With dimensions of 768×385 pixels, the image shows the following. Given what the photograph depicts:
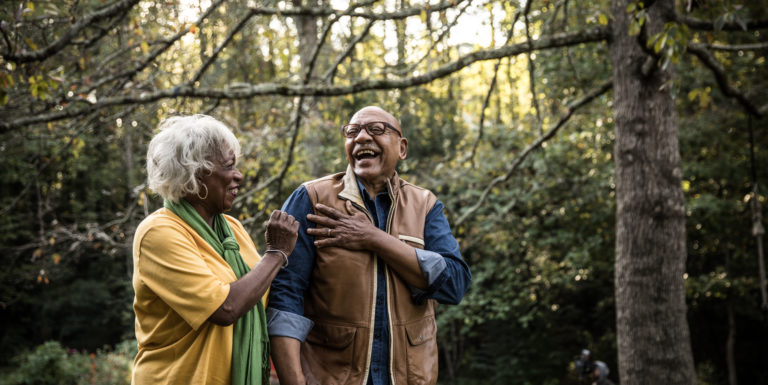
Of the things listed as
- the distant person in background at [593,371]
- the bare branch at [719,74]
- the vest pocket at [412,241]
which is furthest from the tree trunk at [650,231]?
the distant person in background at [593,371]

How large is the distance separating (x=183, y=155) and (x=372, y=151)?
0.75 m

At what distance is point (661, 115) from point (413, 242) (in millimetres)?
3164

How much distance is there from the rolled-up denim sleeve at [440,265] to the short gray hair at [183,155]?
2.79 ft

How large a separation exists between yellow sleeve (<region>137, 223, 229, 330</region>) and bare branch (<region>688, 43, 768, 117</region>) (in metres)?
4.42

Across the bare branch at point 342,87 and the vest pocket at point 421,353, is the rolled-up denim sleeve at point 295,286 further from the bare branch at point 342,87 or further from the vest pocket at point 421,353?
the bare branch at point 342,87

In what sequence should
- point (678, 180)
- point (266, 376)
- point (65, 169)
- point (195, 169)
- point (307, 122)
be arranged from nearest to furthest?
point (195, 169), point (266, 376), point (678, 180), point (307, 122), point (65, 169)

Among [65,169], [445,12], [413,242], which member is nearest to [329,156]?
[445,12]

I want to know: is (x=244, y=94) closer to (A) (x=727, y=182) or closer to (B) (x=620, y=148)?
(B) (x=620, y=148)

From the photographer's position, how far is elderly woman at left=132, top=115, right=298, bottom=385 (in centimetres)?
203

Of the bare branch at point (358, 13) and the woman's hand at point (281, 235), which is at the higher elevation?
the bare branch at point (358, 13)

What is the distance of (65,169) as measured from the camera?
20.8 metres

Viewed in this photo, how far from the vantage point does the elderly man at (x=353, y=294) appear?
7.46 ft

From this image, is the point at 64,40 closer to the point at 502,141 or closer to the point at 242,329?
the point at 242,329

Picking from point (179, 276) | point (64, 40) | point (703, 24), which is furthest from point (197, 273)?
point (703, 24)
